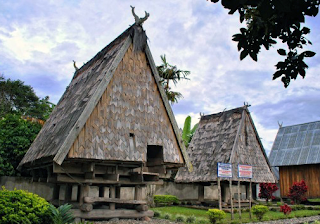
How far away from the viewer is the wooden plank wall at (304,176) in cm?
2383

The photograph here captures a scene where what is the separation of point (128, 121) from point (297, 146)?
759 inches

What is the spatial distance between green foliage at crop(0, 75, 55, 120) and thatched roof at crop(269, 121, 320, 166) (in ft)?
64.7

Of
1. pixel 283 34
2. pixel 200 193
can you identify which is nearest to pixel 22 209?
pixel 283 34

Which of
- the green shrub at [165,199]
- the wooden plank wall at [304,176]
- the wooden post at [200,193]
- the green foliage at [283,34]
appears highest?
the green foliage at [283,34]

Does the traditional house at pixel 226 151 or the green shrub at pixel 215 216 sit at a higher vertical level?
the traditional house at pixel 226 151

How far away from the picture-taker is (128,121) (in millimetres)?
11055

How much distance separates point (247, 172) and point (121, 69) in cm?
722

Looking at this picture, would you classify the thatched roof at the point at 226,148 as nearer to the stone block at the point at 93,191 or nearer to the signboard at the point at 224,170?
the signboard at the point at 224,170

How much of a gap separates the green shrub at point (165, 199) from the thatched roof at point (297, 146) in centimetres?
943

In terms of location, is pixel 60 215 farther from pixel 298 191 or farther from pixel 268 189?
pixel 298 191

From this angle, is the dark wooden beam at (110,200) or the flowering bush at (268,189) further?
the flowering bush at (268,189)

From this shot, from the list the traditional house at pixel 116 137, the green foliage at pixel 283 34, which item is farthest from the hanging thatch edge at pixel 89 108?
the green foliage at pixel 283 34

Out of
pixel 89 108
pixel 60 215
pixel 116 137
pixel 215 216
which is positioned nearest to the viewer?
pixel 60 215

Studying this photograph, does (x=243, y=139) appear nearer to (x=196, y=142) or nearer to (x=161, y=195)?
(x=196, y=142)
